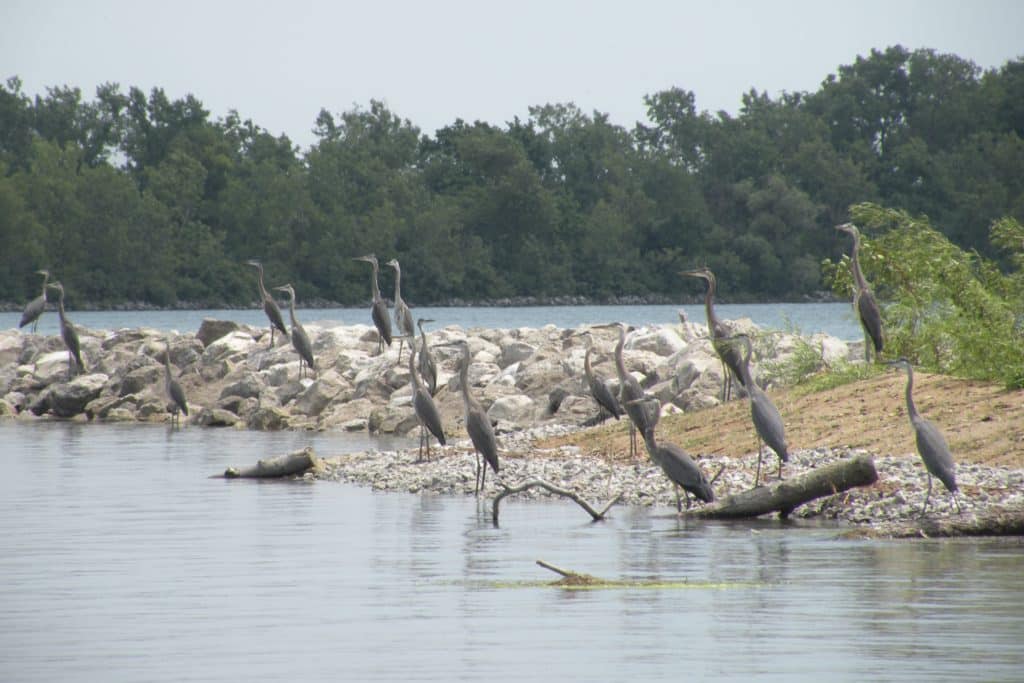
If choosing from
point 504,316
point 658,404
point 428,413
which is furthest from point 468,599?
point 504,316

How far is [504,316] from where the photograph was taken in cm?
7594

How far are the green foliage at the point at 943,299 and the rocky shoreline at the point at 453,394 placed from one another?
4.43ft

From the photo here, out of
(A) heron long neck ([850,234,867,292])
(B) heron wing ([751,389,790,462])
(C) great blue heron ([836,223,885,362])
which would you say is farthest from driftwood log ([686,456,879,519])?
(A) heron long neck ([850,234,867,292])

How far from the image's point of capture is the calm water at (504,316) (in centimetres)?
6619

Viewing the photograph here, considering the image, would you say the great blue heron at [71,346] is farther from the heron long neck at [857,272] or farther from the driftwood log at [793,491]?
the driftwood log at [793,491]

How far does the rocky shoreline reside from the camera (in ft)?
49.1

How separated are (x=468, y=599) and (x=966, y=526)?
4.05 metres

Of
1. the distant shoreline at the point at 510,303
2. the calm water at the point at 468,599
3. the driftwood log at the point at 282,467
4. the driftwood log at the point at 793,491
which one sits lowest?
the calm water at the point at 468,599

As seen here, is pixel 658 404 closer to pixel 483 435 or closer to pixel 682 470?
pixel 483 435

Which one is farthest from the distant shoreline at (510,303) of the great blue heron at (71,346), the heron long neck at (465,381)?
the heron long neck at (465,381)

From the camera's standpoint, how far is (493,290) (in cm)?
8956

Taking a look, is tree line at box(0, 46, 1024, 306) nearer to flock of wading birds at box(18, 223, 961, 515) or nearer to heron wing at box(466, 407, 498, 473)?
flock of wading birds at box(18, 223, 961, 515)

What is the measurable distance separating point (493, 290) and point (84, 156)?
85.4 ft

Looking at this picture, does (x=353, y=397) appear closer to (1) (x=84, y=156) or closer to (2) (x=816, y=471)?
(2) (x=816, y=471)
